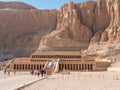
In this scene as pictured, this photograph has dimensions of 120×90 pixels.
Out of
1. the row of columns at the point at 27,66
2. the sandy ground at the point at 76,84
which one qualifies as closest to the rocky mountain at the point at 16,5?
the row of columns at the point at 27,66

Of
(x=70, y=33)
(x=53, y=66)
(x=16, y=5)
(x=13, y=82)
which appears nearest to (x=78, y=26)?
(x=70, y=33)

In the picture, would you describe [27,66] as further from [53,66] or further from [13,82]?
[13,82]

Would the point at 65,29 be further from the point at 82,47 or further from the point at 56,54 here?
the point at 56,54

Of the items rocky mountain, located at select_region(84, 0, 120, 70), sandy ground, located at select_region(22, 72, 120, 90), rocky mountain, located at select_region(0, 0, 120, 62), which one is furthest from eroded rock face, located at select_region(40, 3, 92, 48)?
sandy ground, located at select_region(22, 72, 120, 90)

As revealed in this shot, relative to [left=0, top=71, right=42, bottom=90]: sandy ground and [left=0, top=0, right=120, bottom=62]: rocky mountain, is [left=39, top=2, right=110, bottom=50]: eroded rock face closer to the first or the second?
[left=0, top=0, right=120, bottom=62]: rocky mountain

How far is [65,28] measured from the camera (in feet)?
329

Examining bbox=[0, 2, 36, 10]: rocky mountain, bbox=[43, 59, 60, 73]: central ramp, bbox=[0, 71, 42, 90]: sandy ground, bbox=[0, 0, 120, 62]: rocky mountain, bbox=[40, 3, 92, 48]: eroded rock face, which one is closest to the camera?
bbox=[0, 71, 42, 90]: sandy ground

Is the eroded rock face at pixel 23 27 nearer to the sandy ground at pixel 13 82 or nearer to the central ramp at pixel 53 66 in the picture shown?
the central ramp at pixel 53 66

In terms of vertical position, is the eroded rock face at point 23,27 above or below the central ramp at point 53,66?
above

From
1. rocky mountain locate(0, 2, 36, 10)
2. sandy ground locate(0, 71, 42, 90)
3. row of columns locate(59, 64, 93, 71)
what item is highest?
rocky mountain locate(0, 2, 36, 10)

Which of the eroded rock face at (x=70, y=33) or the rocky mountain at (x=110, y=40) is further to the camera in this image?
the eroded rock face at (x=70, y=33)

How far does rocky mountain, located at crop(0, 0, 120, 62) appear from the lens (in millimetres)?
92438

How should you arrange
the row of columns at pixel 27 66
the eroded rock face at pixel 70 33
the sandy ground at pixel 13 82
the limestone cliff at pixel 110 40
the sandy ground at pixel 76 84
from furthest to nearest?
the eroded rock face at pixel 70 33, the limestone cliff at pixel 110 40, the row of columns at pixel 27 66, the sandy ground at pixel 76 84, the sandy ground at pixel 13 82

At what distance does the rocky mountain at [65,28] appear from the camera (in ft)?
303
